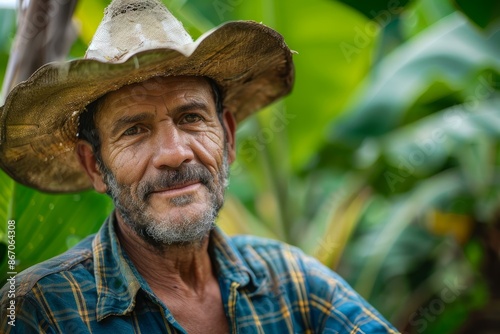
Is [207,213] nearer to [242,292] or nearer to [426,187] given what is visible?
[242,292]

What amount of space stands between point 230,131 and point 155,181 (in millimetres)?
422

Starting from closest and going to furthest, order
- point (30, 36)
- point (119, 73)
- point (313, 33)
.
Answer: point (119, 73) → point (30, 36) → point (313, 33)

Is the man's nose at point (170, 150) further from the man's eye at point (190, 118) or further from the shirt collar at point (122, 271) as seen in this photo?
the shirt collar at point (122, 271)

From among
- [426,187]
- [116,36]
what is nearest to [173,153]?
[116,36]

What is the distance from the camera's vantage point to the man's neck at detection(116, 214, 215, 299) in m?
1.82

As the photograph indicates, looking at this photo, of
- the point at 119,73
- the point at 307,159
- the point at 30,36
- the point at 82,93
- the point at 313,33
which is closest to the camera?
the point at 119,73

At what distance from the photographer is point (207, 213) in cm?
173

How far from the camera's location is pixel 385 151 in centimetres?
340

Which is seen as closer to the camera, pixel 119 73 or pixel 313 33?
pixel 119 73

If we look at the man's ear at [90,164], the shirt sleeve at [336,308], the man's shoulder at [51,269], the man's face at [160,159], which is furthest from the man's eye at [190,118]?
the shirt sleeve at [336,308]

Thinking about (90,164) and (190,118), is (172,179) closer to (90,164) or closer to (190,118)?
(190,118)

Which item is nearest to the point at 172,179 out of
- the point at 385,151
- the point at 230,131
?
the point at 230,131

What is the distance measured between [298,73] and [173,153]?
66.7 inches

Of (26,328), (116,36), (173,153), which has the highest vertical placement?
(116,36)
